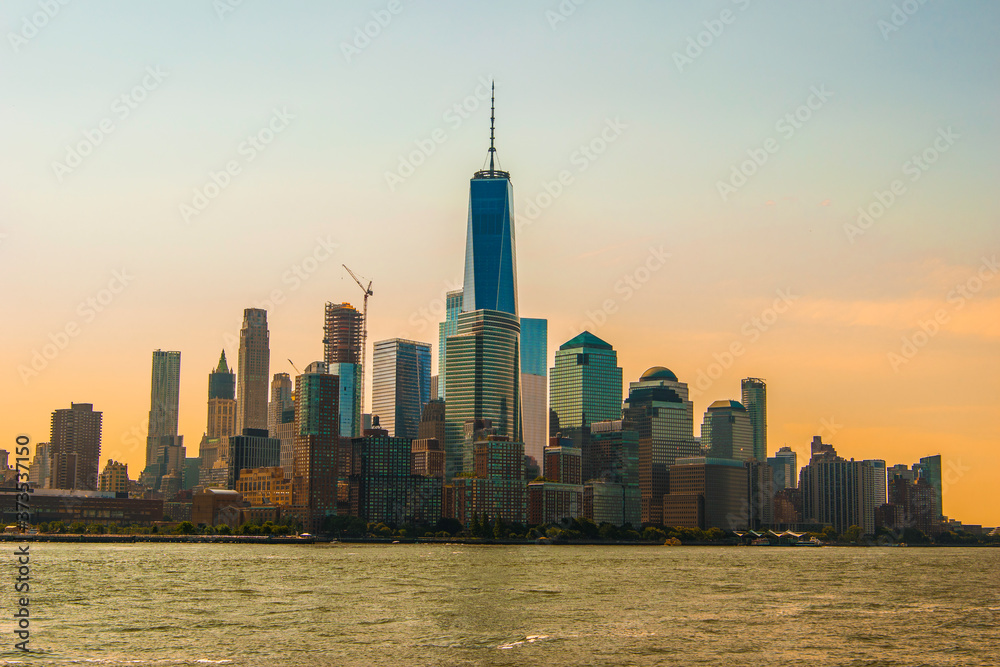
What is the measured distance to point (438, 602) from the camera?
11350cm

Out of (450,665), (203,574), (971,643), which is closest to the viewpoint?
(450,665)

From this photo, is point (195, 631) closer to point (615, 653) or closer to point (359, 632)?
point (359, 632)

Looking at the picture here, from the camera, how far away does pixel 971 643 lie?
8881 centimetres

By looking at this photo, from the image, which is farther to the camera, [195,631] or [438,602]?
[438,602]

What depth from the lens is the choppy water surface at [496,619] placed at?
79.4m

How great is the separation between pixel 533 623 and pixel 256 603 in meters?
31.5

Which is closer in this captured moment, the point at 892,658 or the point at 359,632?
the point at 892,658

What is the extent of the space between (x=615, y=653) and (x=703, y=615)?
90.9 ft

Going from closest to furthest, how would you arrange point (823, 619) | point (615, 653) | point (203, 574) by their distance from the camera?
point (615, 653), point (823, 619), point (203, 574)

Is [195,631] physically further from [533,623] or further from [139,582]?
[139,582]

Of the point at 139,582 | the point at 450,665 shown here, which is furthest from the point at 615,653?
the point at 139,582

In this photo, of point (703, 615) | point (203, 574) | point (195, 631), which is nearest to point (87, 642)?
point (195, 631)

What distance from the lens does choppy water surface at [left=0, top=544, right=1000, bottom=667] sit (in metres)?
79.4

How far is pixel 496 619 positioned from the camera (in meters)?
98.9
